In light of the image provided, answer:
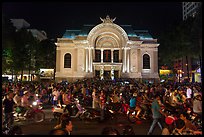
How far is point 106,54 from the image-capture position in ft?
165

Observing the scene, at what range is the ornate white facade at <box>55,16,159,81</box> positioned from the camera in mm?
46812

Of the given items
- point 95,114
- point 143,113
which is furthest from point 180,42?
point 95,114

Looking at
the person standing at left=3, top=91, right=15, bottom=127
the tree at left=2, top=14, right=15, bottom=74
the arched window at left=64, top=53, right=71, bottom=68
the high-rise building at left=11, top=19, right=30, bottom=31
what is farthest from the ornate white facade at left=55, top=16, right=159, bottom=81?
the high-rise building at left=11, top=19, right=30, bottom=31

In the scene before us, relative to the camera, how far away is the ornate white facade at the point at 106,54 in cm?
4681

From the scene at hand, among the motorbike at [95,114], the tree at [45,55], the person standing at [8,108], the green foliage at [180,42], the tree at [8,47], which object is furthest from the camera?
the tree at [45,55]

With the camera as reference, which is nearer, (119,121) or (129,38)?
(119,121)

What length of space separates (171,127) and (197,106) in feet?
7.17

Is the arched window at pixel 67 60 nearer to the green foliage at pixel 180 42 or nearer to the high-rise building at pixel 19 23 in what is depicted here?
the green foliage at pixel 180 42

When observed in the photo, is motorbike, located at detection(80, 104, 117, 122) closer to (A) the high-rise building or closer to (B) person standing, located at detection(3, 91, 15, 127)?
(B) person standing, located at detection(3, 91, 15, 127)

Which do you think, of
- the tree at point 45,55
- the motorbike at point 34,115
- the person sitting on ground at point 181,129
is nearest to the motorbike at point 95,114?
the motorbike at point 34,115

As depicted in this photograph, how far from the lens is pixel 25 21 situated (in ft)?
276

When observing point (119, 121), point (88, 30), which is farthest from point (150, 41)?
point (119, 121)

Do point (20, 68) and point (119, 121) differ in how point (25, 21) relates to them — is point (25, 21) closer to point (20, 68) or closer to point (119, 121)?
point (20, 68)

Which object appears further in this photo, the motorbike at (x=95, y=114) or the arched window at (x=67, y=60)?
the arched window at (x=67, y=60)
